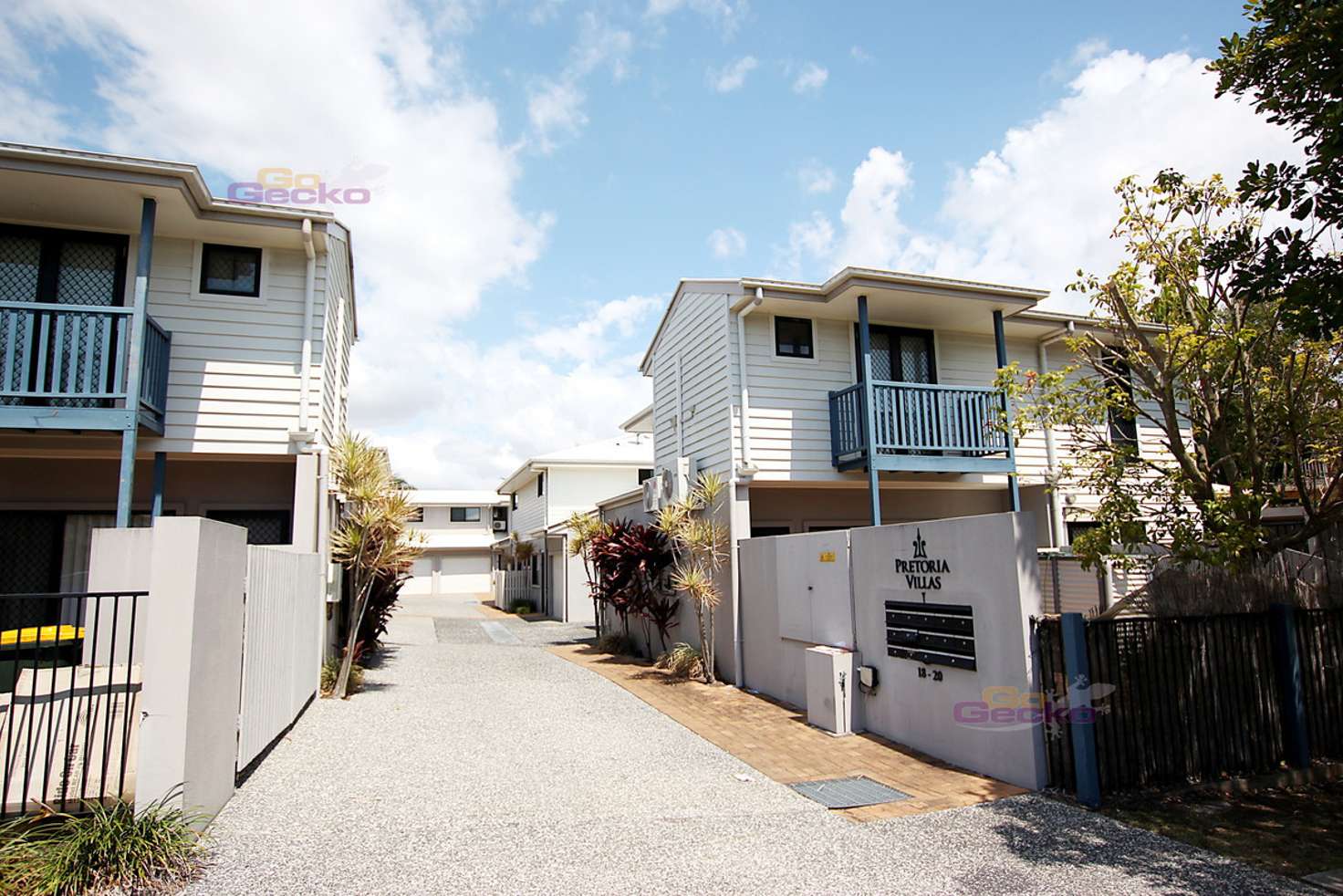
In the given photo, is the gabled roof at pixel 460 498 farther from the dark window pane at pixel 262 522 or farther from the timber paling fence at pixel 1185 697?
the timber paling fence at pixel 1185 697

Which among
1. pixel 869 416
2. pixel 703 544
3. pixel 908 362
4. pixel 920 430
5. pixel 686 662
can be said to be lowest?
pixel 686 662

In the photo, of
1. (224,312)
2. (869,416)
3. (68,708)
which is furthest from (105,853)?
(869,416)

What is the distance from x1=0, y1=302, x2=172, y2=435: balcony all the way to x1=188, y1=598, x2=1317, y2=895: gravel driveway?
14.0 feet

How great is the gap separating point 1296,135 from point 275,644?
30.2ft

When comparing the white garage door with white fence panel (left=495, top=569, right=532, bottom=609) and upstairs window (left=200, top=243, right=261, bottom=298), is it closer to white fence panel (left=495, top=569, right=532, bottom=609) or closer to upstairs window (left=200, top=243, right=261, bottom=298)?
white fence panel (left=495, top=569, right=532, bottom=609)

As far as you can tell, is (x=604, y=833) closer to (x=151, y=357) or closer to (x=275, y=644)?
(x=275, y=644)

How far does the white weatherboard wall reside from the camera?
6.32 metres

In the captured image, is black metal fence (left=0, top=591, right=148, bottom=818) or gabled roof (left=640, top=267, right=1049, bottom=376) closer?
black metal fence (left=0, top=591, right=148, bottom=818)

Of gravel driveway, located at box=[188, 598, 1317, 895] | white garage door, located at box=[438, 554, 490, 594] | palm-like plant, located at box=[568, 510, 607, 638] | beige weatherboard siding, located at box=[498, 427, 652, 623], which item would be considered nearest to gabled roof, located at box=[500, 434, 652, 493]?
beige weatherboard siding, located at box=[498, 427, 652, 623]

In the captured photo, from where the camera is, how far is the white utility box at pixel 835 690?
8367 millimetres

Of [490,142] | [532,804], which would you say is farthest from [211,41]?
[532,804]

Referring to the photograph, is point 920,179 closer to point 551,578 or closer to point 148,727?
point 148,727

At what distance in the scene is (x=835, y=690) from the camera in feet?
27.6
